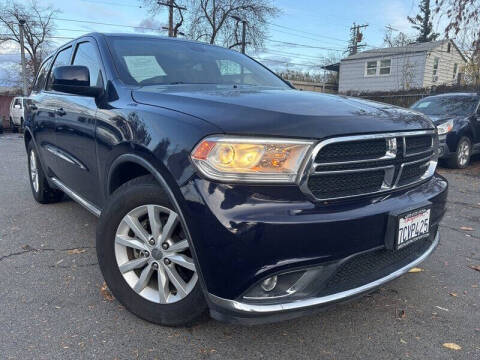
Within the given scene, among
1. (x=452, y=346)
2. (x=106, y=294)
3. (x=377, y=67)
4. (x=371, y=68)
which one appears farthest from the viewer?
(x=371, y=68)

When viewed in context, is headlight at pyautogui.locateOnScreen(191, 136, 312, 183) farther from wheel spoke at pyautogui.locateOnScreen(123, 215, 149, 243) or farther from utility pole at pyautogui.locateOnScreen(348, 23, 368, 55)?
utility pole at pyautogui.locateOnScreen(348, 23, 368, 55)

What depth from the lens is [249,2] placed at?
31234mm

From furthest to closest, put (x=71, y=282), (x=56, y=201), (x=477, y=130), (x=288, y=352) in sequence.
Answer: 1. (x=477, y=130)
2. (x=56, y=201)
3. (x=71, y=282)
4. (x=288, y=352)

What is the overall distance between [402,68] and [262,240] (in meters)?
28.8

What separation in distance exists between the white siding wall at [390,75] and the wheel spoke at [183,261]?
25485 millimetres

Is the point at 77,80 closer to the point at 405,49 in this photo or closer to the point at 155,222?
the point at 155,222

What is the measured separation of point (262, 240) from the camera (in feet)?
5.81

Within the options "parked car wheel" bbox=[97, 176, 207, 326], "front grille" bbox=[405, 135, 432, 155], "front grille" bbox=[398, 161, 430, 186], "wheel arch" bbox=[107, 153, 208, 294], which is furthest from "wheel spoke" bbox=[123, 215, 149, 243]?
"front grille" bbox=[405, 135, 432, 155]

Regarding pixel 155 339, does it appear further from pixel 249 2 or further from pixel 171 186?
pixel 249 2

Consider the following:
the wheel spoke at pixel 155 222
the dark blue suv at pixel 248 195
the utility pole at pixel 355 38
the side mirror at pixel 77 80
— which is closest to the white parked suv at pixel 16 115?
the side mirror at pixel 77 80

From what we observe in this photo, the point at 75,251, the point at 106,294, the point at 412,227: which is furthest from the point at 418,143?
the point at 75,251

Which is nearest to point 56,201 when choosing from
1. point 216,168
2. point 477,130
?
point 216,168

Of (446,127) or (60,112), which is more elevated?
(60,112)

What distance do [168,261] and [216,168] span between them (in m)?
0.68
